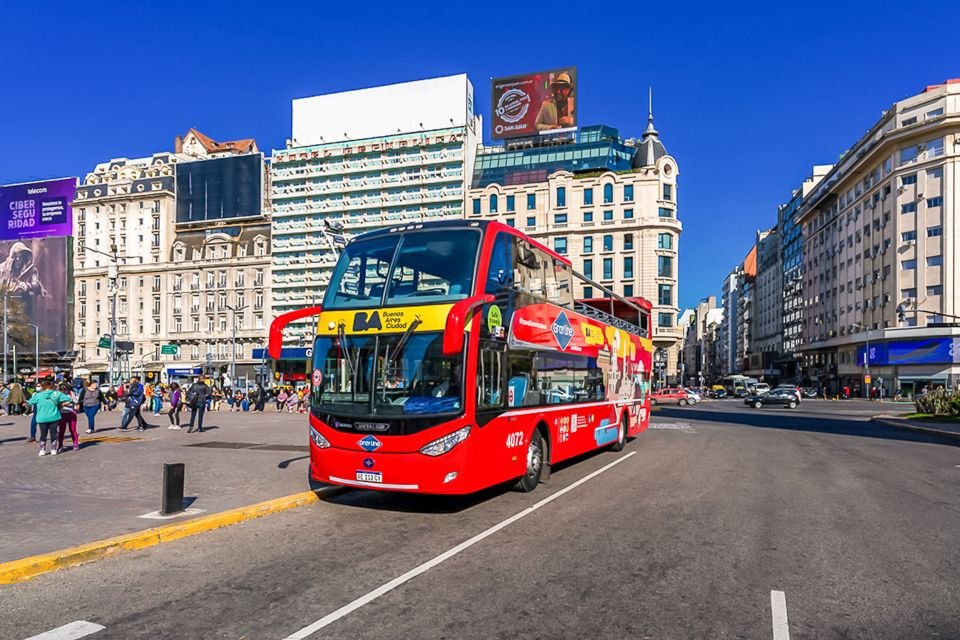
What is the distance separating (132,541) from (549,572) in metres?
4.42

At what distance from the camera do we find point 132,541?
22.5 feet

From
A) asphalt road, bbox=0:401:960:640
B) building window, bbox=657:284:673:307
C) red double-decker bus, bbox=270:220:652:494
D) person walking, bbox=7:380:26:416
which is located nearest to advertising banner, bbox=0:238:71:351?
person walking, bbox=7:380:26:416

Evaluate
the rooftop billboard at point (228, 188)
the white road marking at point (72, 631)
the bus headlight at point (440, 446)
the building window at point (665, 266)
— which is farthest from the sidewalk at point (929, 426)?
the rooftop billboard at point (228, 188)

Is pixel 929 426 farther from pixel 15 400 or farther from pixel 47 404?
pixel 15 400

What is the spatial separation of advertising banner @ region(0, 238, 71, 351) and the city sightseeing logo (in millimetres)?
58453

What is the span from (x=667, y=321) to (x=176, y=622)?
6873cm

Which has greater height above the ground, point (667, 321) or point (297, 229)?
point (297, 229)

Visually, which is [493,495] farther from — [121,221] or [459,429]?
[121,221]

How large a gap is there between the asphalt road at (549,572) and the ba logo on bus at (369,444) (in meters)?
0.93

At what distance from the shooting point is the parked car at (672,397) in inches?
1931

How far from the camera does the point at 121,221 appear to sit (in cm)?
8700

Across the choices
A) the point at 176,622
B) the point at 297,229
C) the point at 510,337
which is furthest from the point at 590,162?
the point at 176,622

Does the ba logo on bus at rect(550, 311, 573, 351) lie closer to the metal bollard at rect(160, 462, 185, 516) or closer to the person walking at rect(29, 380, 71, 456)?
the metal bollard at rect(160, 462, 185, 516)

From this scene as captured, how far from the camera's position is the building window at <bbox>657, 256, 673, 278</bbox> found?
69.8 meters
